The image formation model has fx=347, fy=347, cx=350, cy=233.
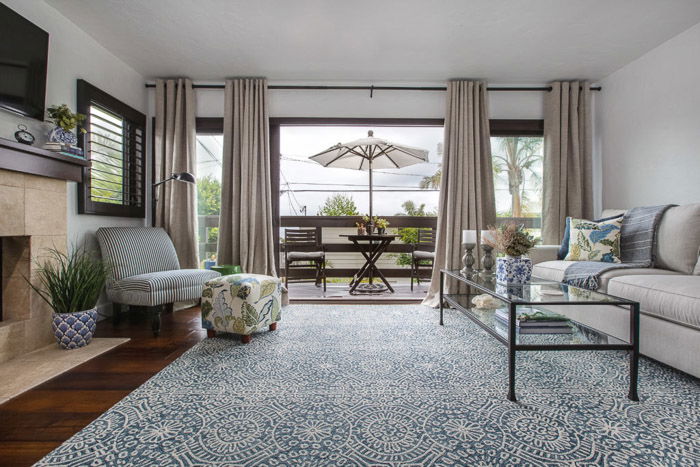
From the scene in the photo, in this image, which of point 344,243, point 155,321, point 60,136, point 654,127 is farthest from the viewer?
point 344,243

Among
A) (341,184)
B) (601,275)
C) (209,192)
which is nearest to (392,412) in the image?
(601,275)

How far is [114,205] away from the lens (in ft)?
10.4

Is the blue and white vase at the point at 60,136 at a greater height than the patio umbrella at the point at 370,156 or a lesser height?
lesser

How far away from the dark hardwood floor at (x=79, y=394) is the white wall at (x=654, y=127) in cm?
398

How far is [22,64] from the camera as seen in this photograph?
2176 millimetres

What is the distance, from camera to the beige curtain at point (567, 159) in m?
3.53

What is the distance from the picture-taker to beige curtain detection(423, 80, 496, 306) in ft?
11.6

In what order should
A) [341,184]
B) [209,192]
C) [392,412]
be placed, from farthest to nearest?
[341,184], [209,192], [392,412]

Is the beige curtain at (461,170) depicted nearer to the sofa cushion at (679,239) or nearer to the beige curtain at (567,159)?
the beige curtain at (567,159)

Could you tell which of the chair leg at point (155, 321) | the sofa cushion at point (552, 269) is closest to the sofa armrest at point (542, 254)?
the sofa cushion at point (552, 269)

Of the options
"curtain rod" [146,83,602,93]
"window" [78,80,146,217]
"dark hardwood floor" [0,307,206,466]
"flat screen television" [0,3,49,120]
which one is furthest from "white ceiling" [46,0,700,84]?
"dark hardwood floor" [0,307,206,466]

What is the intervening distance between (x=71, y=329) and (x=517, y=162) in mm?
4229

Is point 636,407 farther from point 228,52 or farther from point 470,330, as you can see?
point 228,52

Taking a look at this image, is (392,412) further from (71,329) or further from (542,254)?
(542,254)
